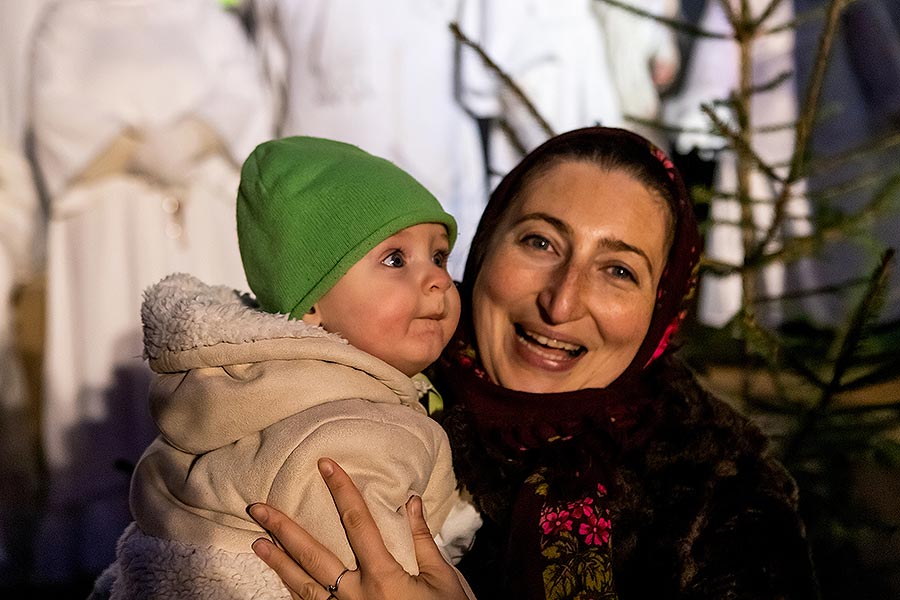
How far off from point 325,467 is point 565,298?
0.63 metres

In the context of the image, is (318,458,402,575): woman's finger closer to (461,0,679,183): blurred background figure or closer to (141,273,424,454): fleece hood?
(141,273,424,454): fleece hood

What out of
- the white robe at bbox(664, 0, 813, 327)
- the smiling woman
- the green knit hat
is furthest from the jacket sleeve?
the white robe at bbox(664, 0, 813, 327)

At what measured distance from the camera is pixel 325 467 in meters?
1.37

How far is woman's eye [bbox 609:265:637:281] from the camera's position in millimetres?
1845

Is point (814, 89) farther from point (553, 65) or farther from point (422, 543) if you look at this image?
point (553, 65)

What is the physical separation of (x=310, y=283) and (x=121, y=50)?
112 inches

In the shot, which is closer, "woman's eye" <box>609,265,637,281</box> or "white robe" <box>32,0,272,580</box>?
"woman's eye" <box>609,265,637,281</box>


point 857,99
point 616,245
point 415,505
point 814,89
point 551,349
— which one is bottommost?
point 415,505

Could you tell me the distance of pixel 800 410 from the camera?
2.49m

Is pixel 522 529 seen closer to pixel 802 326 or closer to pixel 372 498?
pixel 372 498

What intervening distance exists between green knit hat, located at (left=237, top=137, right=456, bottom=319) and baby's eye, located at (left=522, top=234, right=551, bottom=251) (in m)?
0.26

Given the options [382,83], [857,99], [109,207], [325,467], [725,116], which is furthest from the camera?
[857,99]

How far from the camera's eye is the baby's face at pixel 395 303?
1.59 meters

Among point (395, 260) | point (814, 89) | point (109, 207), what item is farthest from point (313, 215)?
point (109, 207)
